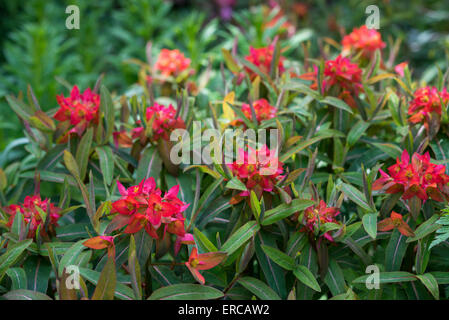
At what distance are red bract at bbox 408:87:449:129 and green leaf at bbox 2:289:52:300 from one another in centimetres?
81

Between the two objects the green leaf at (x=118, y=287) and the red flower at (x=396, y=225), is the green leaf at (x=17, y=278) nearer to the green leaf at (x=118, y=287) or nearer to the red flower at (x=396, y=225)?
the green leaf at (x=118, y=287)

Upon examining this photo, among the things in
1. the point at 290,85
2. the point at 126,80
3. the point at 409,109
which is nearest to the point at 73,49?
the point at 126,80

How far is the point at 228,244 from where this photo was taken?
0.81m

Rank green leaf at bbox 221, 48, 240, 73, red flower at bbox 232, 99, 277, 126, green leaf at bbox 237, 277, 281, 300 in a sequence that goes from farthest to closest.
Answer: green leaf at bbox 221, 48, 240, 73, red flower at bbox 232, 99, 277, 126, green leaf at bbox 237, 277, 281, 300

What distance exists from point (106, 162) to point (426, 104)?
682 mm

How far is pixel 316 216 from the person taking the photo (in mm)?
820

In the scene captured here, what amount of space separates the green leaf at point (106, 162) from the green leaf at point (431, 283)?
600 millimetres

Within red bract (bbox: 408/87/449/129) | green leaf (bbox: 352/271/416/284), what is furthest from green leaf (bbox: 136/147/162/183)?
red bract (bbox: 408/87/449/129)

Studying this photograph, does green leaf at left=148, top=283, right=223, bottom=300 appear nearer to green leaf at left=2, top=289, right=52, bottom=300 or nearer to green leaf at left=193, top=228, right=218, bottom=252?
green leaf at left=193, top=228, right=218, bottom=252

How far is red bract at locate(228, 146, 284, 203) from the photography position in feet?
2.75

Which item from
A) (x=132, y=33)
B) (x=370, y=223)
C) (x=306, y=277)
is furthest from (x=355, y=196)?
(x=132, y=33)

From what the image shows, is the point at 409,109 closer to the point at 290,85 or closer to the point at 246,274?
the point at 290,85

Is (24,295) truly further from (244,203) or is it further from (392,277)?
(392,277)

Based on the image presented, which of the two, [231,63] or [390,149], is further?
[231,63]
